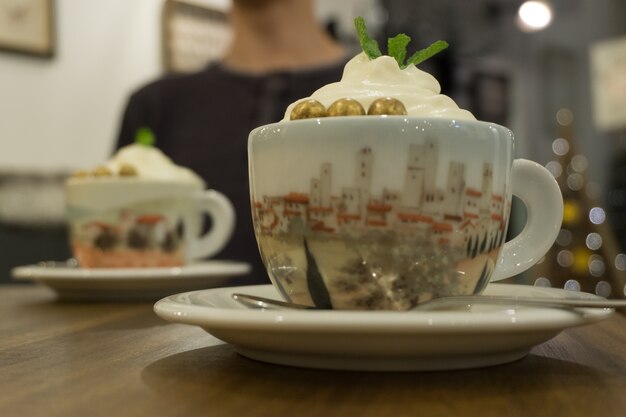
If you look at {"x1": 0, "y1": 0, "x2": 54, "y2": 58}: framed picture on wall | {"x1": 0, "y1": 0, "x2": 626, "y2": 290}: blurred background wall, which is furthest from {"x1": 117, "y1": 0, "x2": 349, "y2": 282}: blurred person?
{"x1": 0, "y1": 0, "x2": 54, "y2": 58}: framed picture on wall

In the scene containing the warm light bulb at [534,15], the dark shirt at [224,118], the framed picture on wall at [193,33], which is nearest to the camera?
the dark shirt at [224,118]

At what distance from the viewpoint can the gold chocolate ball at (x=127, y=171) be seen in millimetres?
887

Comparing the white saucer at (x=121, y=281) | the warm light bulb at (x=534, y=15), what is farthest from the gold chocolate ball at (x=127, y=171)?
the warm light bulb at (x=534, y=15)

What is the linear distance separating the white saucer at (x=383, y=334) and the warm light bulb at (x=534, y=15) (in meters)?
4.05

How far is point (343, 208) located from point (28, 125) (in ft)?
7.40

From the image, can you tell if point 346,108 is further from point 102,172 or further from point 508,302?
point 102,172

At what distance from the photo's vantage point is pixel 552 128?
415cm

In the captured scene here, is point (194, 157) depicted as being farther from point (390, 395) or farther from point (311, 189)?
point (390, 395)

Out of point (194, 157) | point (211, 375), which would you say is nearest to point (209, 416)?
point (211, 375)

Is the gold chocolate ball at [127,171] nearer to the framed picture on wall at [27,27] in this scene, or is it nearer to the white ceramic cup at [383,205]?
the white ceramic cup at [383,205]

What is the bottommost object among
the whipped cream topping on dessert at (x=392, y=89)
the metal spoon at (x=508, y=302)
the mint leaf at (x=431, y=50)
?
the metal spoon at (x=508, y=302)

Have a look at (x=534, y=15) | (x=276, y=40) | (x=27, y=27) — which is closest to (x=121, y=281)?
(x=276, y=40)

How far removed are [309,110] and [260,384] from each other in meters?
0.21

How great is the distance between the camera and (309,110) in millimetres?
482
